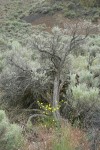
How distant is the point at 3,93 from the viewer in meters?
10.4

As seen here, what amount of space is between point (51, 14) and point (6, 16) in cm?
467

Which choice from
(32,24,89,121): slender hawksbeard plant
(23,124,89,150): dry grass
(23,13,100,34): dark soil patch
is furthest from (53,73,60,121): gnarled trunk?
(23,13,100,34): dark soil patch

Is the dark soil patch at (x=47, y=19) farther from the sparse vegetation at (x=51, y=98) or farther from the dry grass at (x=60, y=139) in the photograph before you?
the dry grass at (x=60, y=139)

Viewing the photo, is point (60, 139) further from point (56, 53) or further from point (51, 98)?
point (56, 53)

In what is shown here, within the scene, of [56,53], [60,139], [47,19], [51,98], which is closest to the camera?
[60,139]

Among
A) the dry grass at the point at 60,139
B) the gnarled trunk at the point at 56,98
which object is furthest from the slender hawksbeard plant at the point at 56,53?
the dry grass at the point at 60,139

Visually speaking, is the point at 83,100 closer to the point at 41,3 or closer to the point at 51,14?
the point at 51,14

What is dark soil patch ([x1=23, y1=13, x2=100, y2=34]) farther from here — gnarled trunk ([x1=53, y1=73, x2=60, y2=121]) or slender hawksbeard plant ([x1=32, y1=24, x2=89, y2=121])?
gnarled trunk ([x1=53, y1=73, x2=60, y2=121])

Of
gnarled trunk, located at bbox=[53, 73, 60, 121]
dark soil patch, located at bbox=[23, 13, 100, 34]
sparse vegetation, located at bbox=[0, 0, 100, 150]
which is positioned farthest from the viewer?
dark soil patch, located at bbox=[23, 13, 100, 34]

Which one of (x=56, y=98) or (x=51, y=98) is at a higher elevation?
(x=56, y=98)

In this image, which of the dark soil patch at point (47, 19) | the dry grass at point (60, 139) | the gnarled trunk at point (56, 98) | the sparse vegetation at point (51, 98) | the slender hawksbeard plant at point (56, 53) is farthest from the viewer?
the dark soil patch at point (47, 19)

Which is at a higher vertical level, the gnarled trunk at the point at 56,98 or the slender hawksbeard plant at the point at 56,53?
the slender hawksbeard plant at the point at 56,53

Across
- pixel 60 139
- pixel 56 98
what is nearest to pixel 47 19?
pixel 56 98

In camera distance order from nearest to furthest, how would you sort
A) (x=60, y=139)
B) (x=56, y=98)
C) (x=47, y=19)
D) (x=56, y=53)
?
(x=60, y=139) < (x=56, y=98) < (x=56, y=53) < (x=47, y=19)
